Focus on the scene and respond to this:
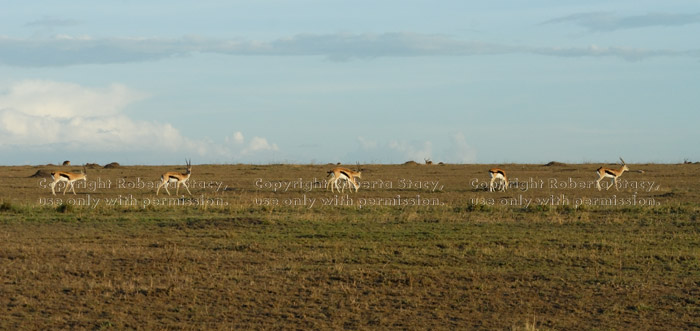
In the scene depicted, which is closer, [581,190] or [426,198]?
[426,198]

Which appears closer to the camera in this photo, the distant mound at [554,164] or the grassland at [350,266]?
the grassland at [350,266]

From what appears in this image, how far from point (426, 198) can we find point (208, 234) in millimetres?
10568

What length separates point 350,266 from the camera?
1188 centimetres

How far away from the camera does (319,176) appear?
125 ft

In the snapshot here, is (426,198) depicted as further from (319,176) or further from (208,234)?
(319,176)

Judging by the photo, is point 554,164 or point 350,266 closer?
point 350,266

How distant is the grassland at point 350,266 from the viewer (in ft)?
29.4

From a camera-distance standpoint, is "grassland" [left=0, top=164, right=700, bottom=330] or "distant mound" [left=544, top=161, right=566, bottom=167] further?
"distant mound" [left=544, top=161, right=566, bottom=167]

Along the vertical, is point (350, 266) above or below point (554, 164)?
below

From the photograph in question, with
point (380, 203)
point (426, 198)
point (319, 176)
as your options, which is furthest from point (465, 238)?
point (319, 176)

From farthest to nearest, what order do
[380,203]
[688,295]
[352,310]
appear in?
1. [380,203]
2. [688,295]
3. [352,310]

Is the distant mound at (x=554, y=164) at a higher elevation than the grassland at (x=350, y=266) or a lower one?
higher

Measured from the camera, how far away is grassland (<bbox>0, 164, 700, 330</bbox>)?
8.97 metres

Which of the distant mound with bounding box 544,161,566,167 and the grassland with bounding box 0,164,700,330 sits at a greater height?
the distant mound with bounding box 544,161,566,167
